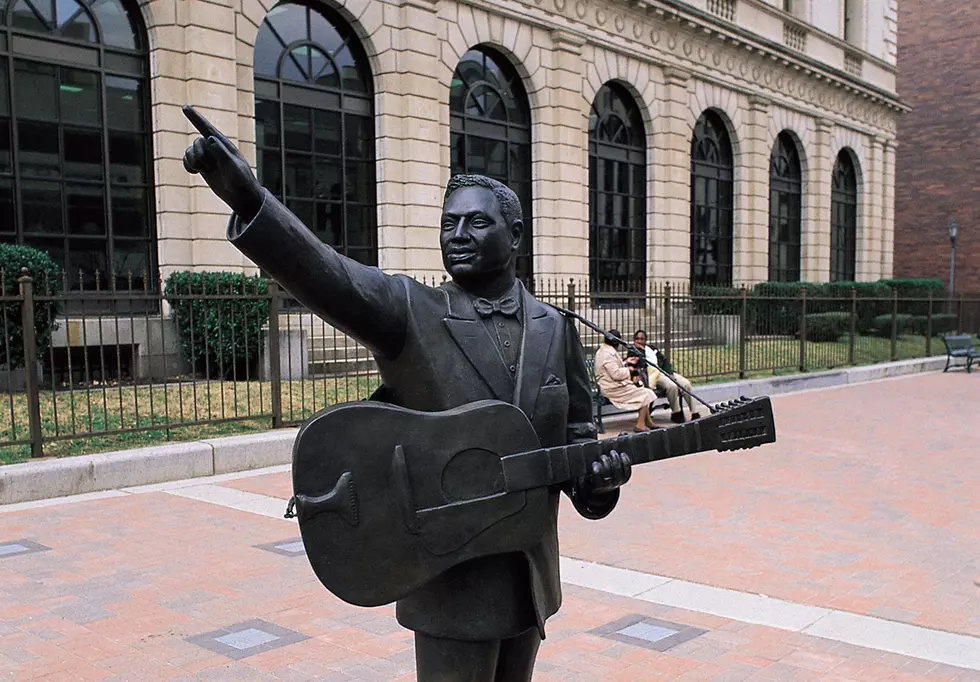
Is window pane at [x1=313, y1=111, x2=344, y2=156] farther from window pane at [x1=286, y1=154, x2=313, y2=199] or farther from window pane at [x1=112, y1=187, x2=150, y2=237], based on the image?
window pane at [x1=112, y1=187, x2=150, y2=237]

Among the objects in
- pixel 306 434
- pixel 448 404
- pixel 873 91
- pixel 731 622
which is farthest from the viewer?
pixel 873 91

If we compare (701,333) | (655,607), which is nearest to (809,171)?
(701,333)

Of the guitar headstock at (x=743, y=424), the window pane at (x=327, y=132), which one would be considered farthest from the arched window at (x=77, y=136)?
the guitar headstock at (x=743, y=424)

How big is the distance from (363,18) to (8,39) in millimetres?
5812

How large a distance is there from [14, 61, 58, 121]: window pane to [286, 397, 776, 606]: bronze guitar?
1270 centimetres

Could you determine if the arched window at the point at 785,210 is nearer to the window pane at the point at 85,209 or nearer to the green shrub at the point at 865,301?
the green shrub at the point at 865,301

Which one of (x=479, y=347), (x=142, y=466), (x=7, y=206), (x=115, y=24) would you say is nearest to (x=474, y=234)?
(x=479, y=347)

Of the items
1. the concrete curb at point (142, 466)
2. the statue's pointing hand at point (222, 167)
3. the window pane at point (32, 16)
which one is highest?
the window pane at point (32, 16)

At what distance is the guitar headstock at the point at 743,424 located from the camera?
8.18ft

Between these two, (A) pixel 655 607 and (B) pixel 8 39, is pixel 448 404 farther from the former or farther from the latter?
(B) pixel 8 39

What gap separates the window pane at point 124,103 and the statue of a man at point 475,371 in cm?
1263

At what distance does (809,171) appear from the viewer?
2783 centimetres

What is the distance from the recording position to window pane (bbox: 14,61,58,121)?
41.2 ft

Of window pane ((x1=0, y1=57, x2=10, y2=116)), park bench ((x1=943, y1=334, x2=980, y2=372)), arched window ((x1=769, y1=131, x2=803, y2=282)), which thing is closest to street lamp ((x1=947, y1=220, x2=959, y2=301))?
arched window ((x1=769, y1=131, x2=803, y2=282))
